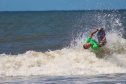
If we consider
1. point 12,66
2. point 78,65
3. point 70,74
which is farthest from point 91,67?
point 12,66

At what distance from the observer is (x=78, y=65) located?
10.5 metres

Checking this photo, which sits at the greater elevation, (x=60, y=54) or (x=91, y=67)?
(x=60, y=54)

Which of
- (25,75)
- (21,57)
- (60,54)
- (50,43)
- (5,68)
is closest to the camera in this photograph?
(25,75)

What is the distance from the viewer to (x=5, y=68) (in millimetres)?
10000

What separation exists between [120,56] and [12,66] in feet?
18.0

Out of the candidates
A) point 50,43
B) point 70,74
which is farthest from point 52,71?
point 50,43

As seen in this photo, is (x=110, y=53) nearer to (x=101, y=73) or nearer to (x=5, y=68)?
(x=101, y=73)

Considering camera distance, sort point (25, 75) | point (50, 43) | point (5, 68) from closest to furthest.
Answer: point (25, 75) → point (5, 68) → point (50, 43)

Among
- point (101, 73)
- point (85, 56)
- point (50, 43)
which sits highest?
point (50, 43)

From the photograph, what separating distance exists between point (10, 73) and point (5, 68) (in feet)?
2.00

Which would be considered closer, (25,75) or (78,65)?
(25,75)

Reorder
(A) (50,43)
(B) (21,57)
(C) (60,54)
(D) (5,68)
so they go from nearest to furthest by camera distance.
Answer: (D) (5,68) < (B) (21,57) < (C) (60,54) < (A) (50,43)

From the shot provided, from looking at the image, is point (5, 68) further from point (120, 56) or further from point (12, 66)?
point (120, 56)

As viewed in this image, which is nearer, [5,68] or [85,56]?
[5,68]
